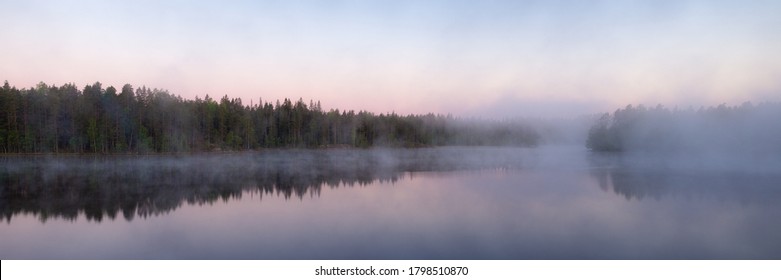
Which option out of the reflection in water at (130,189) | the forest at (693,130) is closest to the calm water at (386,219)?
the reflection in water at (130,189)

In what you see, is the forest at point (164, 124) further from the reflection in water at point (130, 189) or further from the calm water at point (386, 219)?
the calm water at point (386, 219)

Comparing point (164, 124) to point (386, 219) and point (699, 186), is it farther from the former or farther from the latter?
point (699, 186)

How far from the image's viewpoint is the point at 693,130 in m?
46.7

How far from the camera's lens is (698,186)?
48.3 feet

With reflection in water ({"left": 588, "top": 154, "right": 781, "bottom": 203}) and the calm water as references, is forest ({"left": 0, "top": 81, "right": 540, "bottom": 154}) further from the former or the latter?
reflection in water ({"left": 588, "top": 154, "right": 781, "bottom": 203})

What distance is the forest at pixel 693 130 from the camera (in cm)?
3606

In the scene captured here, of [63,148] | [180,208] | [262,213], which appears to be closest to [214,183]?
[180,208]

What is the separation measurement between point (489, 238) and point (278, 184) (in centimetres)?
965

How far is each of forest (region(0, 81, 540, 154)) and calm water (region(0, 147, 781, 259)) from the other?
59.5 feet

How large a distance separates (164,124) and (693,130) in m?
52.7

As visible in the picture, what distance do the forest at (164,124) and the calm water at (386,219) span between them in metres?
18.1

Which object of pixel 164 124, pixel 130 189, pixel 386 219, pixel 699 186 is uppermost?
pixel 164 124

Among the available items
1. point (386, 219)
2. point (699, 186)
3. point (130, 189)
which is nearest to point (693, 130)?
point (699, 186)
